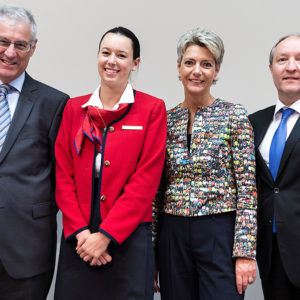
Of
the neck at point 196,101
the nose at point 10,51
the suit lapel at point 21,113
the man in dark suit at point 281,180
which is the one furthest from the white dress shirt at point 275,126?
the nose at point 10,51

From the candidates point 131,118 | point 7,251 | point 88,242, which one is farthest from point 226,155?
point 7,251

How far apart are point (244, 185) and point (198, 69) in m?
0.58

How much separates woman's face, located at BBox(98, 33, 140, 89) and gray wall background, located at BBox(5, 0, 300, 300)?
3.31 feet

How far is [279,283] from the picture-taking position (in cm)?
189

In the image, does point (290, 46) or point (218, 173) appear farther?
point (290, 46)

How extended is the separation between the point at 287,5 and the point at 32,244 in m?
2.34

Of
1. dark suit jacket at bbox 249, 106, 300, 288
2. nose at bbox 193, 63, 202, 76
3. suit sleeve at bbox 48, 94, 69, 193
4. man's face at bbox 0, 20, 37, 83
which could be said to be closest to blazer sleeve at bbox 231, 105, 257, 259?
dark suit jacket at bbox 249, 106, 300, 288

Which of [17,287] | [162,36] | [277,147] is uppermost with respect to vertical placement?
[162,36]

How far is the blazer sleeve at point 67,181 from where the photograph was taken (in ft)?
5.57

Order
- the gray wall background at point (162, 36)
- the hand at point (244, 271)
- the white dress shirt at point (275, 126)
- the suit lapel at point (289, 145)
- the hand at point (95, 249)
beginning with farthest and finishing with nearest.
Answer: the gray wall background at point (162, 36) → the white dress shirt at point (275, 126) → the suit lapel at point (289, 145) → the hand at point (244, 271) → the hand at point (95, 249)

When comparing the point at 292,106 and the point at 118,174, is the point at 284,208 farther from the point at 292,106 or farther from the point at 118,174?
the point at 118,174

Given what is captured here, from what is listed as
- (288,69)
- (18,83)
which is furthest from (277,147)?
(18,83)

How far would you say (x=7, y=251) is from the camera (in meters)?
1.75

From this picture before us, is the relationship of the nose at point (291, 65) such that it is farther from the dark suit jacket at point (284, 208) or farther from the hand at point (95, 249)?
the hand at point (95, 249)
